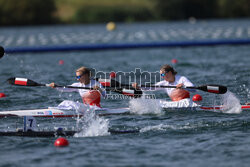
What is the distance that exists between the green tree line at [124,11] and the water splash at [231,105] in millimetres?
52502

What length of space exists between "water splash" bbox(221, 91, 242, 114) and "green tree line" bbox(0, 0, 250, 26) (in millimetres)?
52502

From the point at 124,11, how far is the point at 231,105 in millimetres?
56613

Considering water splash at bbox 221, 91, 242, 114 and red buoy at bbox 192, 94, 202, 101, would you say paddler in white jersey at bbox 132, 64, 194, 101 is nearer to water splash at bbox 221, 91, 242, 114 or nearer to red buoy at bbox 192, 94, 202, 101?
water splash at bbox 221, 91, 242, 114

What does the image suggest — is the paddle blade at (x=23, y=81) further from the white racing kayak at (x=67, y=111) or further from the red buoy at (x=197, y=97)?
the red buoy at (x=197, y=97)

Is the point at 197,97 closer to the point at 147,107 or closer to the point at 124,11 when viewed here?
the point at 147,107

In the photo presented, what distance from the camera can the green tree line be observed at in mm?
62812

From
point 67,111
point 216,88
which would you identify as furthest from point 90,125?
point 216,88

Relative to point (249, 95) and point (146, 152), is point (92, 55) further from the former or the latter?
point (146, 152)

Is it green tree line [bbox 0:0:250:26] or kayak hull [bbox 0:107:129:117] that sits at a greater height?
green tree line [bbox 0:0:250:26]

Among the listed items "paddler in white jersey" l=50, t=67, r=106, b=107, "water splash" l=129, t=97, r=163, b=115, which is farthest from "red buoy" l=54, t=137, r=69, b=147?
"water splash" l=129, t=97, r=163, b=115

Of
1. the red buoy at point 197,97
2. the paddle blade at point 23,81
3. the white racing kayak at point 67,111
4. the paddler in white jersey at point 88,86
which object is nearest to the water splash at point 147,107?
the white racing kayak at point 67,111

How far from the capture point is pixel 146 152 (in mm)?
8438

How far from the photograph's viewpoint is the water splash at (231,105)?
11.6 meters

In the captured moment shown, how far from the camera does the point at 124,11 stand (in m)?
67.4
